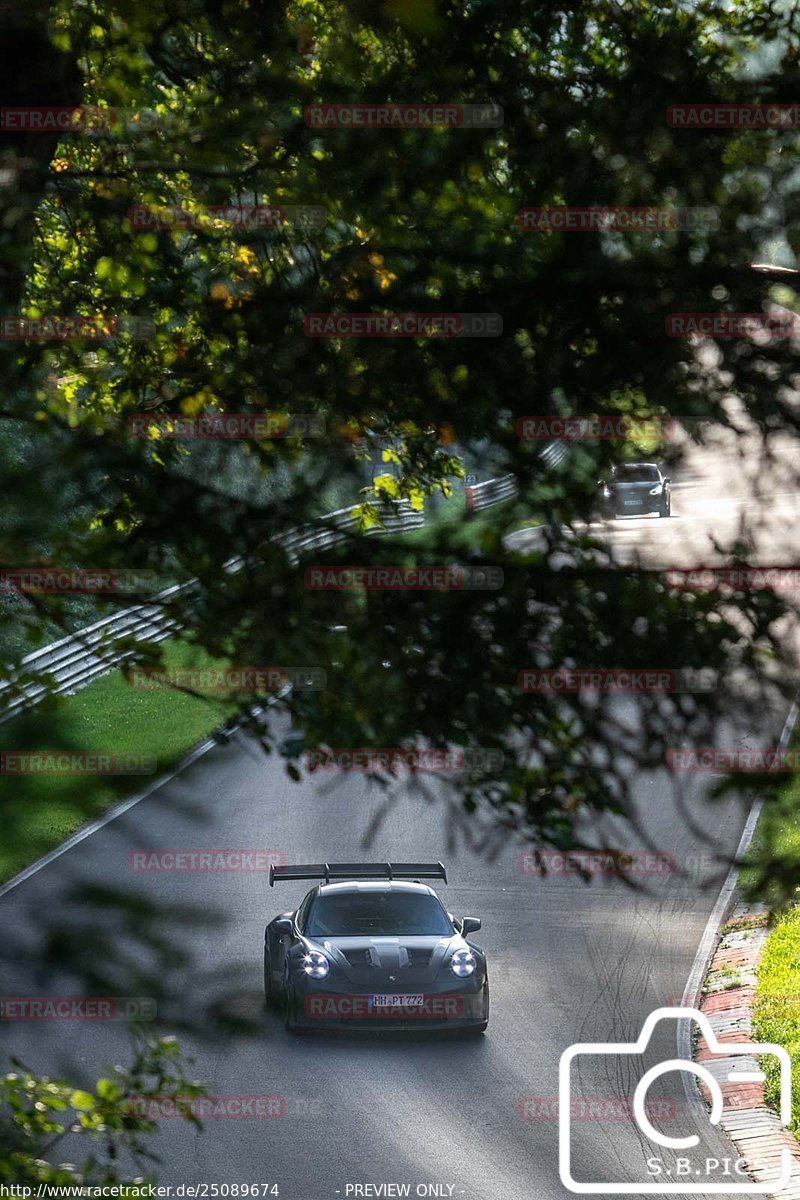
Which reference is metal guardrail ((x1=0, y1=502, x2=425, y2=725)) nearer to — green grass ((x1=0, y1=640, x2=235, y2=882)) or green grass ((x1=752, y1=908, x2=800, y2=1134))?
green grass ((x1=0, y1=640, x2=235, y2=882))

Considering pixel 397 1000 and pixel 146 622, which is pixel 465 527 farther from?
pixel 397 1000

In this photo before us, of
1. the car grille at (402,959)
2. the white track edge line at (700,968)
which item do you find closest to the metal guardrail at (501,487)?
the white track edge line at (700,968)

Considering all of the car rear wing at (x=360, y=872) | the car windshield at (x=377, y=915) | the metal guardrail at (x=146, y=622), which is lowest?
the car windshield at (x=377, y=915)

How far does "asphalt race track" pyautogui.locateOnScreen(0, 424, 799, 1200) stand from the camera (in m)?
2.23

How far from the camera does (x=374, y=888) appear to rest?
1017 centimetres

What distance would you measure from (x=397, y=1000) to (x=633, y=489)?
7431 millimetres

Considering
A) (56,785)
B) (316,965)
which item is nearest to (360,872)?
(316,965)

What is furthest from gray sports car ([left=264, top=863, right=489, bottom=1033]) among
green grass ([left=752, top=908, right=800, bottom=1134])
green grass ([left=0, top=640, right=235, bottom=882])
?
green grass ([left=0, top=640, right=235, bottom=882])

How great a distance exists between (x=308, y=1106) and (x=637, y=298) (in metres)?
7.59

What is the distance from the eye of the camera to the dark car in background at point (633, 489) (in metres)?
3.21

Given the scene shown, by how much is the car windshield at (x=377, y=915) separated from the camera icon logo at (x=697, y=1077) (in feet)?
4.79

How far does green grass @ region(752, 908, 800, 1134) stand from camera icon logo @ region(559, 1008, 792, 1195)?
0.10m

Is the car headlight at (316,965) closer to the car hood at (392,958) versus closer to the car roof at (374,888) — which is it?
the car hood at (392,958)

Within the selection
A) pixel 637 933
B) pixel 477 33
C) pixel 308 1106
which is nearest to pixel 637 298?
pixel 477 33
